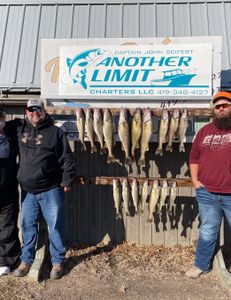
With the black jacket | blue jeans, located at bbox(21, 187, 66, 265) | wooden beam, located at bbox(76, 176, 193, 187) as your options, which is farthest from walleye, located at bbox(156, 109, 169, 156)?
the black jacket

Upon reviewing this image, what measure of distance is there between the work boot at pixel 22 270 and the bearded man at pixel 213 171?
2.21 m

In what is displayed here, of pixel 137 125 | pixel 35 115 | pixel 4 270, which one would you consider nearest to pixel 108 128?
pixel 137 125

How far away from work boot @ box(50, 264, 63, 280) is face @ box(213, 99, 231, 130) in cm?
278

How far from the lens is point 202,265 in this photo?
5176mm

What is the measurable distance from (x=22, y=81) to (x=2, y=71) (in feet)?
1.42

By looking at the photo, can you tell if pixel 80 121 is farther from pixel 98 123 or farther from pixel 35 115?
pixel 35 115

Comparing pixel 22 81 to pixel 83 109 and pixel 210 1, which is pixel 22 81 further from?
pixel 210 1

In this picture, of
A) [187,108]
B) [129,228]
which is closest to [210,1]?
[187,108]

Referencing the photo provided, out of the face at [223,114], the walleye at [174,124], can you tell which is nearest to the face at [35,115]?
the walleye at [174,124]

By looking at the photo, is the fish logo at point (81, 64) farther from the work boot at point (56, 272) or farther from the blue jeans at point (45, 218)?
the work boot at point (56, 272)

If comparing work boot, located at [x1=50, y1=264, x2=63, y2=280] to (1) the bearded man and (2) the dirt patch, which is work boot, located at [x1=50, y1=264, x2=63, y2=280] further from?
(1) the bearded man

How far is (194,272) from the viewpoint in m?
5.16

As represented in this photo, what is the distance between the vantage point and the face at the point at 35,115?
193 inches

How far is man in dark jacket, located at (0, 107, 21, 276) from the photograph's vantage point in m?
5.07
